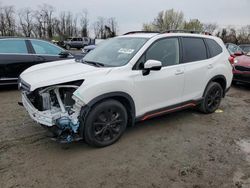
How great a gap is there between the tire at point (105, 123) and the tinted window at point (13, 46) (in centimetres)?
449

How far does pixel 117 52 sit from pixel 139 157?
1832 mm

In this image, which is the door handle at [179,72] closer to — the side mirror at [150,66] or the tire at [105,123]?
the side mirror at [150,66]

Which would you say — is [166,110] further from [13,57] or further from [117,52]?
[13,57]

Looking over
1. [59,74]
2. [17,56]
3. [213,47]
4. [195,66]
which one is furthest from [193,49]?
[17,56]

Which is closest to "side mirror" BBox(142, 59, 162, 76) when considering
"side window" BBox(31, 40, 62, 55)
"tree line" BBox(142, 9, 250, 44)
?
"side window" BBox(31, 40, 62, 55)

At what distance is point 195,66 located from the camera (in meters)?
4.79

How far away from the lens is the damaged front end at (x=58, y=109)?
11.0 feet

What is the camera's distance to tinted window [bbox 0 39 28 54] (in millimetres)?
6738

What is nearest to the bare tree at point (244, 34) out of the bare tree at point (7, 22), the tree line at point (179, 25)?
the tree line at point (179, 25)

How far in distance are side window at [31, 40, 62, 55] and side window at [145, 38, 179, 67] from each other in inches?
169

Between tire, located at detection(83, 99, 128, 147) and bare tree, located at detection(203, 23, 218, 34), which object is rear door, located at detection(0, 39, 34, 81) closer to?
tire, located at detection(83, 99, 128, 147)

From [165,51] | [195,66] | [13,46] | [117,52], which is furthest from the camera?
[13,46]

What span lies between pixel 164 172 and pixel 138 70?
5.25 feet

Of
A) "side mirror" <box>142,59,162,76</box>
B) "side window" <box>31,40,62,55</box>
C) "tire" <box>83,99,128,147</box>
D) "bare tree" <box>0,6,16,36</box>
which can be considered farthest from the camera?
"bare tree" <box>0,6,16,36</box>
